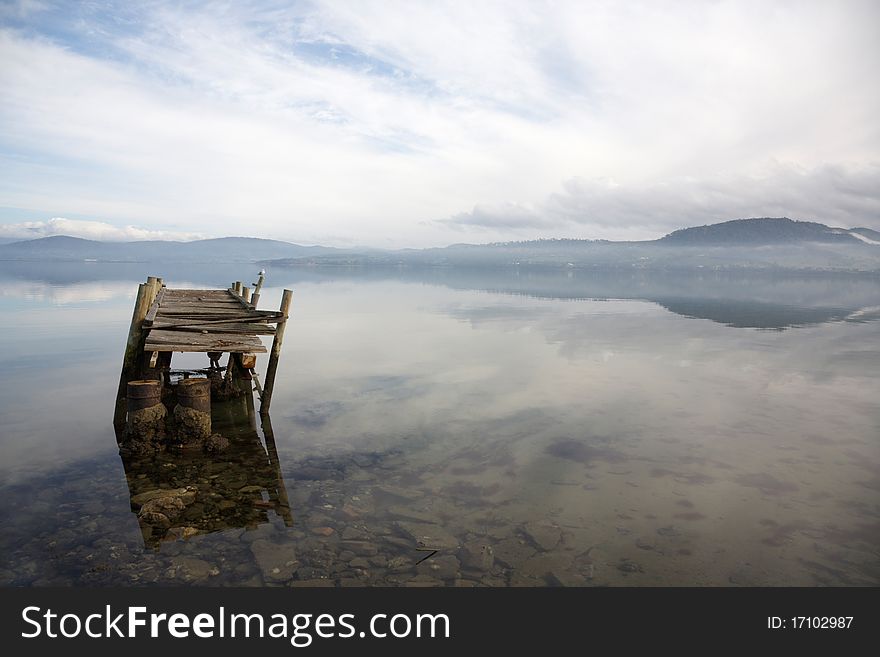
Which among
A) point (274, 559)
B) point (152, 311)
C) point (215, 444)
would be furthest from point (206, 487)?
point (152, 311)

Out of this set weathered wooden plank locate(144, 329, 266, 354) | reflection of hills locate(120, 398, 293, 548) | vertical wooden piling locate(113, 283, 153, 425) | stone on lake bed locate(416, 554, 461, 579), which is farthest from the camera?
vertical wooden piling locate(113, 283, 153, 425)

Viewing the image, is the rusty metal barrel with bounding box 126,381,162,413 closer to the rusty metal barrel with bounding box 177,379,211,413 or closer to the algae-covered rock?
the rusty metal barrel with bounding box 177,379,211,413

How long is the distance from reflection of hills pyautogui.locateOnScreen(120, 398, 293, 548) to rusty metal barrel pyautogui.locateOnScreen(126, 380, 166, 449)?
0.31 m

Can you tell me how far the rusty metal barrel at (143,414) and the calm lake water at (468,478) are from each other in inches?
16.6

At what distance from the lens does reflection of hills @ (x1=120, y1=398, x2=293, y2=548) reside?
8547 millimetres

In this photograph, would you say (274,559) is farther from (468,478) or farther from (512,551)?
(468,478)

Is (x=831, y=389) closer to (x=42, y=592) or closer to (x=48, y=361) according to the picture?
(x=42, y=592)

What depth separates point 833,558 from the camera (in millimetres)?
7918

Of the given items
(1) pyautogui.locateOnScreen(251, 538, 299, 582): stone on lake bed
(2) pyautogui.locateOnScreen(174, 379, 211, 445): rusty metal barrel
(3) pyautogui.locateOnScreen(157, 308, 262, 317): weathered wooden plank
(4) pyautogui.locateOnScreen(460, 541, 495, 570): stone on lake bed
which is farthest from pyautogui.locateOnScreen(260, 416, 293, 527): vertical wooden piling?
(3) pyautogui.locateOnScreen(157, 308, 262, 317): weathered wooden plank

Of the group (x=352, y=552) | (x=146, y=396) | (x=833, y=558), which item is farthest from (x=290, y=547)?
(x=833, y=558)

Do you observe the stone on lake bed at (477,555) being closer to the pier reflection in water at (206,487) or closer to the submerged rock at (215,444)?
the pier reflection in water at (206,487)

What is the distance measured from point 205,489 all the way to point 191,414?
8.48 feet

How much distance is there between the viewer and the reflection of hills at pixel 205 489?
8.55m

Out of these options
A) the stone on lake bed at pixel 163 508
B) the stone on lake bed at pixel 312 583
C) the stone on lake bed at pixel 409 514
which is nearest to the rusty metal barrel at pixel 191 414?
the stone on lake bed at pixel 163 508
